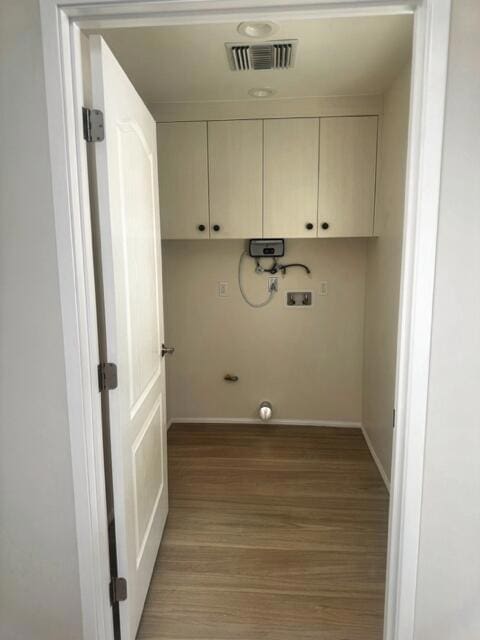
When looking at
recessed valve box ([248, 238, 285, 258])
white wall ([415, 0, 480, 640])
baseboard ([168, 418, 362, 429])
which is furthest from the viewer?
baseboard ([168, 418, 362, 429])

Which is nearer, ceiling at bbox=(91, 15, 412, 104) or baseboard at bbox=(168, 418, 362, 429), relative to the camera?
ceiling at bbox=(91, 15, 412, 104)

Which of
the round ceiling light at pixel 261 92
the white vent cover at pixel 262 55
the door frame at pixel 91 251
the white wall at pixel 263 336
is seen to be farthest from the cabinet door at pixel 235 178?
the door frame at pixel 91 251

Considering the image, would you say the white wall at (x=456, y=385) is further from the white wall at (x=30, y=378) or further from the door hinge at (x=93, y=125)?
the white wall at (x=30, y=378)

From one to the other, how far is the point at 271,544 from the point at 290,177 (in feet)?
7.41

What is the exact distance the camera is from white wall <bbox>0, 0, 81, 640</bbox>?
3.66 ft

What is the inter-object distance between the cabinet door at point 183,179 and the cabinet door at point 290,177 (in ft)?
1.44

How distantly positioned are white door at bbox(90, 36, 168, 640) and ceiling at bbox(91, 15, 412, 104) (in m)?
0.47

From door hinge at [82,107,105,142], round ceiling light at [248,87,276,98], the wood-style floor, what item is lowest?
the wood-style floor

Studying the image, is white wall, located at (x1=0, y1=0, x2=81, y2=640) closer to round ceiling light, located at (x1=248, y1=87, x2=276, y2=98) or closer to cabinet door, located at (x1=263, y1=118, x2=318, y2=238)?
round ceiling light, located at (x1=248, y1=87, x2=276, y2=98)

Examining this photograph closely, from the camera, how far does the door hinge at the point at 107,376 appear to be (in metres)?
1.29

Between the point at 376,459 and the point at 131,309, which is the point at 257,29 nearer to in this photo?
the point at 131,309

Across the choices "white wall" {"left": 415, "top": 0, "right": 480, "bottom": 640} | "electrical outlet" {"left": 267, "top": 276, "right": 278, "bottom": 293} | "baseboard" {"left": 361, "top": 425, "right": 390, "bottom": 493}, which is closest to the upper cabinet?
"electrical outlet" {"left": 267, "top": 276, "right": 278, "bottom": 293}

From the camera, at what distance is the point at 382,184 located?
268cm

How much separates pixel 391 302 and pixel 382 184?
2.69 ft
